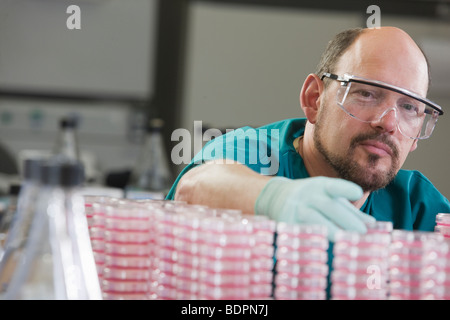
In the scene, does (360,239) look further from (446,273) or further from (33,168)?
(33,168)

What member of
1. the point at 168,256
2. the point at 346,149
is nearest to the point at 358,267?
the point at 168,256

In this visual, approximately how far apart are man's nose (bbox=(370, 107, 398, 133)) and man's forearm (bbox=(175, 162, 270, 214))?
0.46 m

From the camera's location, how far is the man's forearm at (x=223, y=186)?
1132mm

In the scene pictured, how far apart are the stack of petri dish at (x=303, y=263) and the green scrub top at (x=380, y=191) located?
2.30 feet

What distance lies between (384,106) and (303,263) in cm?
78

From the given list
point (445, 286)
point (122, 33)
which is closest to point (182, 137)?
point (122, 33)

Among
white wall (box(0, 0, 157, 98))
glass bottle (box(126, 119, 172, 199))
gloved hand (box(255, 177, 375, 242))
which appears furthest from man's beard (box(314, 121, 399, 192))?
white wall (box(0, 0, 157, 98))

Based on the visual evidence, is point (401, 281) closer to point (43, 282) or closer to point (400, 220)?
point (43, 282)

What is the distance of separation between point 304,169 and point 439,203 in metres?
0.44

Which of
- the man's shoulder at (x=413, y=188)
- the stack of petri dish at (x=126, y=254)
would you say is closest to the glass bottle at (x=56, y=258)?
the stack of petri dish at (x=126, y=254)

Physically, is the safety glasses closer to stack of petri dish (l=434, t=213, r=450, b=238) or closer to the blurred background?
stack of petri dish (l=434, t=213, r=450, b=238)

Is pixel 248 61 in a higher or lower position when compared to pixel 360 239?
higher

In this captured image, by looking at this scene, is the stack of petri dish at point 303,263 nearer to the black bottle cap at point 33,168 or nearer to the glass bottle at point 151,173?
the black bottle cap at point 33,168

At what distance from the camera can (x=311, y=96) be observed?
1899 millimetres
